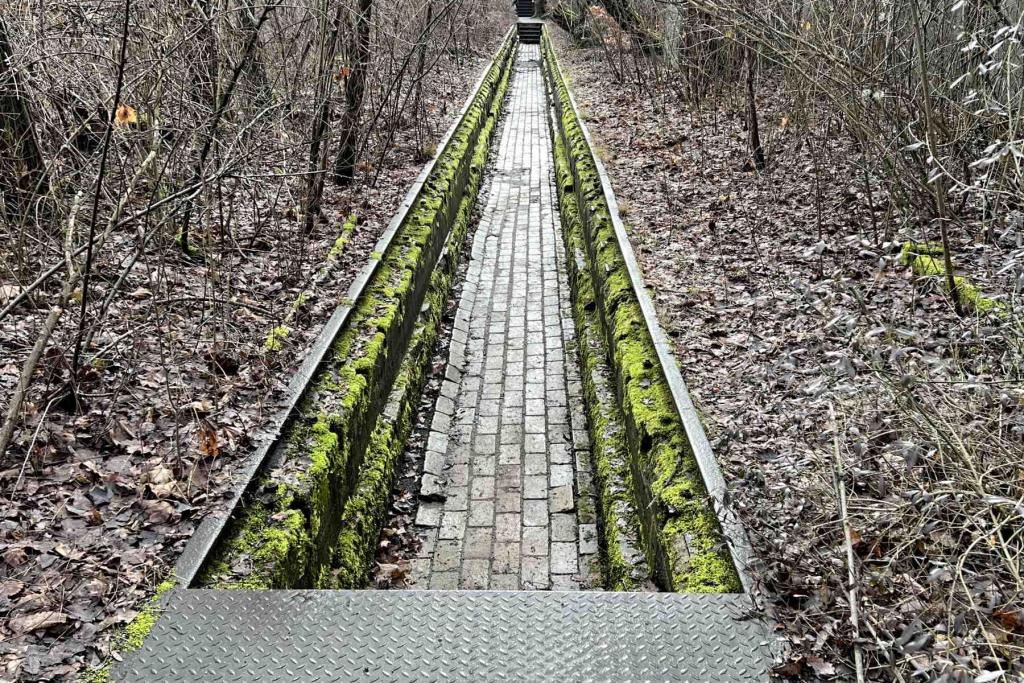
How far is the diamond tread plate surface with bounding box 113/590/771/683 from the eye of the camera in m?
3.17

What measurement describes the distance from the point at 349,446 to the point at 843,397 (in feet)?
10.5

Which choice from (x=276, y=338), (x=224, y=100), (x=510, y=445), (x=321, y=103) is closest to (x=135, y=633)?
(x=276, y=338)

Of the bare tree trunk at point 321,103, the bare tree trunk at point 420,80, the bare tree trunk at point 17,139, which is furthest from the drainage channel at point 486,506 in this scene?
the bare tree trunk at point 17,139

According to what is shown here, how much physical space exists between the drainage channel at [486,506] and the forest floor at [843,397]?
305 mm

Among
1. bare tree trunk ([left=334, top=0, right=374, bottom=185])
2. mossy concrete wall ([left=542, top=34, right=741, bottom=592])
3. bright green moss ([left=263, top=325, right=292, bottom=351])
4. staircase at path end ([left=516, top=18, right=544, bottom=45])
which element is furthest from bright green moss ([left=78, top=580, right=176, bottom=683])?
staircase at path end ([left=516, top=18, right=544, bottom=45])

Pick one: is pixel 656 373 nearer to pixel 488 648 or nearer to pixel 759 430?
pixel 759 430

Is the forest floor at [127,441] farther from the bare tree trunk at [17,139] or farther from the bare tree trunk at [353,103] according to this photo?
the bare tree trunk at [353,103]

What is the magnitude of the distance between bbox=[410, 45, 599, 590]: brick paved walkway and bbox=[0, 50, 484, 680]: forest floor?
1.52 meters

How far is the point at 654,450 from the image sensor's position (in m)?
5.07

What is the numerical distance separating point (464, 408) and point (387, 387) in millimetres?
945

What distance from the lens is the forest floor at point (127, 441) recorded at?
3.53m

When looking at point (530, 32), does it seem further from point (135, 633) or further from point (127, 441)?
point (135, 633)

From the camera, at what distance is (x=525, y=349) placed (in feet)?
28.9

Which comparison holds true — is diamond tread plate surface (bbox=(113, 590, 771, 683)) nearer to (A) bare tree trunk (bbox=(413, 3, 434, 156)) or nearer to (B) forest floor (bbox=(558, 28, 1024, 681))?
(B) forest floor (bbox=(558, 28, 1024, 681))
